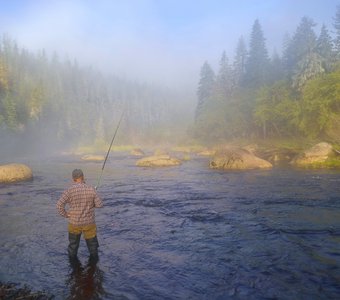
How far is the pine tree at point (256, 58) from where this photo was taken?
2671 inches

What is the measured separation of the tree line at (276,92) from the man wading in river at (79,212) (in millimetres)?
34804

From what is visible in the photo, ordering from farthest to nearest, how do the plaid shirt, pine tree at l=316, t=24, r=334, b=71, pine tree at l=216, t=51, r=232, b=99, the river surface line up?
pine tree at l=216, t=51, r=232, b=99 < pine tree at l=316, t=24, r=334, b=71 < the plaid shirt < the river surface

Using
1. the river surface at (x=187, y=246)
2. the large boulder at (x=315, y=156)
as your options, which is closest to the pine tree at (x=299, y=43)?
the large boulder at (x=315, y=156)

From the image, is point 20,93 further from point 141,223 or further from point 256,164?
point 141,223

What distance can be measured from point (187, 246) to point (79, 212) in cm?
326

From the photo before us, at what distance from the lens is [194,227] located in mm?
11953

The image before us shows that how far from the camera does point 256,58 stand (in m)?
70.4

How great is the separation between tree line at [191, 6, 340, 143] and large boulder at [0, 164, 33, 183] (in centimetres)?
3048

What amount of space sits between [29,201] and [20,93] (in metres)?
78.6

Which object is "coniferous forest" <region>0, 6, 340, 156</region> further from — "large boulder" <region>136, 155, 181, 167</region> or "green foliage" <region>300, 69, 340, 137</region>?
"large boulder" <region>136, 155, 181, 167</region>

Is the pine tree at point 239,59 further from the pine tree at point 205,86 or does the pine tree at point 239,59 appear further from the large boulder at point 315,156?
the large boulder at point 315,156

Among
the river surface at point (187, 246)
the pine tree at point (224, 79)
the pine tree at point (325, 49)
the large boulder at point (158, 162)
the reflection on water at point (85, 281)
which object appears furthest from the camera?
the pine tree at point (224, 79)

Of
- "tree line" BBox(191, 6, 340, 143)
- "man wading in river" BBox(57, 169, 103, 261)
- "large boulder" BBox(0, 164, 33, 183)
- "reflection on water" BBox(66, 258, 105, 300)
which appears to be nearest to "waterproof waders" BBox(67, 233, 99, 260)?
"man wading in river" BBox(57, 169, 103, 261)

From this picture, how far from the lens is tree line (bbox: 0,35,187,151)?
79.2m
